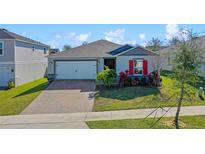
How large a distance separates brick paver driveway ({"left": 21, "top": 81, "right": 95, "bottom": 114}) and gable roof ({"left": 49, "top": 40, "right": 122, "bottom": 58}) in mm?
3613

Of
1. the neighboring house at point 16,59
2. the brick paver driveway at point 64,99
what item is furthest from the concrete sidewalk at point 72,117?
the neighboring house at point 16,59

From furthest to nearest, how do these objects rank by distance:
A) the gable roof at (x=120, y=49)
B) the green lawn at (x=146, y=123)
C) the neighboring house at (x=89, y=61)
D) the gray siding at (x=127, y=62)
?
1. the gable roof at (x=120, y=49)
2. the neighboring house at (x=89, y=61)
3. the gray siding at (x=127, y=62)
4. the green lawn at (x=146, y=123)

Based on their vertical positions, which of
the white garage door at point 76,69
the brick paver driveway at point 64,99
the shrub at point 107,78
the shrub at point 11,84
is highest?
the white garage door at point 76,69

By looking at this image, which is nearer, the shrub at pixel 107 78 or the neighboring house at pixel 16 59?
A: the shrub at pixel 107 78

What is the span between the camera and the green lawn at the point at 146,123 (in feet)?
36.7

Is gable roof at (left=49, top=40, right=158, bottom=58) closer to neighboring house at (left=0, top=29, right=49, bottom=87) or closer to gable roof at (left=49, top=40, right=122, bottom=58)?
gable roof at (left=49, top=40, right=122, bottom=58)

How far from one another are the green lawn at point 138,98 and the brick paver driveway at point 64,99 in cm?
78

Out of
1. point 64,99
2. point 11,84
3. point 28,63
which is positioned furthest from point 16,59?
point 64,99

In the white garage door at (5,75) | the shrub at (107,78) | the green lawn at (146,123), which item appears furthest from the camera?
the white garage door at (5,75)

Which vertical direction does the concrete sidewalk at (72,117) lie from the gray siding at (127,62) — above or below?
below

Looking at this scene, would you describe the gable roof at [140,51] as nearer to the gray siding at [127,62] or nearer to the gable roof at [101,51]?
the gable roof at [101,51]

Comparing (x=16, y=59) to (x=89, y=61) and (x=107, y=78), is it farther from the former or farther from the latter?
(x=107, y=78)

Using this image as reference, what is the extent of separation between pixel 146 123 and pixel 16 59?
19.6m

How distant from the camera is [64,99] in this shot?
18.2 meters
